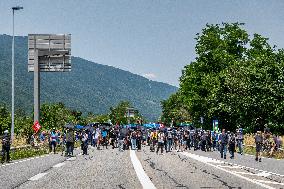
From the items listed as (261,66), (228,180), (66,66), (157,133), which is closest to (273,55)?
(261,66)

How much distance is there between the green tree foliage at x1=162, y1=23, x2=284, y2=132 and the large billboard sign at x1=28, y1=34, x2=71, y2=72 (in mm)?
17396

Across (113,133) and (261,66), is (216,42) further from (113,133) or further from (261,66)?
(113,133)

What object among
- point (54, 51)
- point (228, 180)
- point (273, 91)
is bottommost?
point (228, 180)

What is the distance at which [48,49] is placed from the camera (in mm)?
57281

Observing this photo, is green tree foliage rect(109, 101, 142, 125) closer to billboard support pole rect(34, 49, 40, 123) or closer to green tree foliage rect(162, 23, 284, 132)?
green tree foliage rect(162, 23, 284, 132)

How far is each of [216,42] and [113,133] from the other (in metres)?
27.0

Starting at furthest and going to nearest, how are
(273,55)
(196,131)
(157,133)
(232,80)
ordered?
(273,55) → (232,80) → (196,131) → (157,133)

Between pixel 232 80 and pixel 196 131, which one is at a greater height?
pixel 232 80

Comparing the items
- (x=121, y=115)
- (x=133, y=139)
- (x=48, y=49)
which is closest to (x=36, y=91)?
(x=48, y=49)

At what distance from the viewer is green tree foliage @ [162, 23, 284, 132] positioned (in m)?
60.3

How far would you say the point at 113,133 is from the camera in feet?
149

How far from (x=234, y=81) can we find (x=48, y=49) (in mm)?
20693

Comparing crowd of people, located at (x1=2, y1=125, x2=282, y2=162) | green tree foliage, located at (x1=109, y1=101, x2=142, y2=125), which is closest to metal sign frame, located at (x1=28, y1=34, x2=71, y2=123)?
crowd of people, located at (x1=2, y1=125, x2=282, y2=162)

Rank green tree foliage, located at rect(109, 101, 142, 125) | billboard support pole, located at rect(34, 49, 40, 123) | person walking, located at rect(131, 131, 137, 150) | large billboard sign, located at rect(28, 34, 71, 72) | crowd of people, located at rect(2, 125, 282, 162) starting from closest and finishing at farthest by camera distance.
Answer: crowd of people, located at rect(2, 125, 282, 162), person walking, located at rect(131, 131, 137, 150), billboard support pole, located at rect(34, 49, 40, 123), large billboard sign, located at rect(28, 34, 71, 72), green tree foliage, located at rect(109, 101, 142, 125)
